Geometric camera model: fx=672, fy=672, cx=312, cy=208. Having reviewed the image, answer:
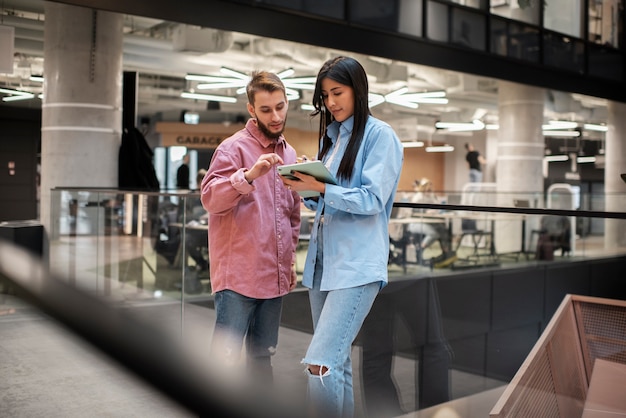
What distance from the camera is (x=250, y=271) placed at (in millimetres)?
2328

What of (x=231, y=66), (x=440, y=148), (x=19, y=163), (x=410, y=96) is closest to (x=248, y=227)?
(x=410, y=96)

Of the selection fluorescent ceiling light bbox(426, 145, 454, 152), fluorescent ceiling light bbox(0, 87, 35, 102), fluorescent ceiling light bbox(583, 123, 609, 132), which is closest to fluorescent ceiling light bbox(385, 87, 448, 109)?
fluorescent ceiling light bbox(583, 123, 609, 132)

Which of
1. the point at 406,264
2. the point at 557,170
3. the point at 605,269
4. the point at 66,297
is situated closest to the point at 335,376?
the point at 66,297

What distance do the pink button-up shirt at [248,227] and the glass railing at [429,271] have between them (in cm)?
81

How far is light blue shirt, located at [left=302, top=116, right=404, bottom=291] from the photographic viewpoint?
2.07 meters

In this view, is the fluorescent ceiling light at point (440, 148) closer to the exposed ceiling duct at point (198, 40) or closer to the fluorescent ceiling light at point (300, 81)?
the fluorescent ceiling light at point (300, 81)

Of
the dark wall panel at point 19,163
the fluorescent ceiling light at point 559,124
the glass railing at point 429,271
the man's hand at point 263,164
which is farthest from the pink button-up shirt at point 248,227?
the fluorescent ceiling light at point 559,124

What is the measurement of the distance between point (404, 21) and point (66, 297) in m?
9.73

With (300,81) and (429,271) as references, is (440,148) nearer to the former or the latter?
(300,81)

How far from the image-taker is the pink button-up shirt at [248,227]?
232cm

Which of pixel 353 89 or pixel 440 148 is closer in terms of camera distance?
pixel 353 89

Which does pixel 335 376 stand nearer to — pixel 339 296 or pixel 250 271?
pixel 339 296

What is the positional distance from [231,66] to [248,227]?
504 inches

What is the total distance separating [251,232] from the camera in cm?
234
